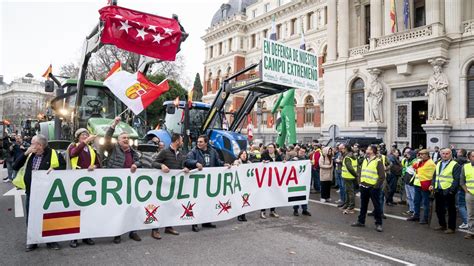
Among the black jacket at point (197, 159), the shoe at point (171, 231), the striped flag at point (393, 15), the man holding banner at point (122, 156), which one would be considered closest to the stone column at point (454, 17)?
the striped flag at point (393, 15)

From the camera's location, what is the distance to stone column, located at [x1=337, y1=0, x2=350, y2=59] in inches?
1030

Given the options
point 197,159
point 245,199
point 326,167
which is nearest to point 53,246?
point 197,159

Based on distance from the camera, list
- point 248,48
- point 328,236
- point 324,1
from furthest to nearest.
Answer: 1. point 248,48
2. point 324,1
3. point 328,236

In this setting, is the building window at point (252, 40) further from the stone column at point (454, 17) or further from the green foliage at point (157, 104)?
the stone column at point (454, 17)

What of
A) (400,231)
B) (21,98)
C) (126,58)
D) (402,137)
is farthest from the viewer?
(21,98)

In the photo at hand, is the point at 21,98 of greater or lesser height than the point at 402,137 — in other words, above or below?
above

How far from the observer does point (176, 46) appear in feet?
29.7

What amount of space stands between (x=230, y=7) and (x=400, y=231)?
5178cm

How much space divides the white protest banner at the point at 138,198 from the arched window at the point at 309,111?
31.1 metres

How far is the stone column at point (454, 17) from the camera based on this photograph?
66.3ft

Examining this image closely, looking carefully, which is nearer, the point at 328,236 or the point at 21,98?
the point at 328,236

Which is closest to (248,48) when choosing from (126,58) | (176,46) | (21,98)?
(126,58)

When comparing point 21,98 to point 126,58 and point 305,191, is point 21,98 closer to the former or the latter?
point 126,58

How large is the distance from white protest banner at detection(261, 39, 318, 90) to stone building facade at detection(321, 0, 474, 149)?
11621 mm
